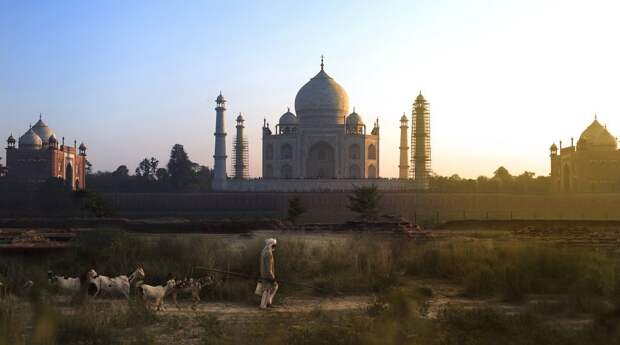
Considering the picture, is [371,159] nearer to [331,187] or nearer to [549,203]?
[331,187]

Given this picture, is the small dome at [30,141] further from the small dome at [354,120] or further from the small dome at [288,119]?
the small dome at [354,120]

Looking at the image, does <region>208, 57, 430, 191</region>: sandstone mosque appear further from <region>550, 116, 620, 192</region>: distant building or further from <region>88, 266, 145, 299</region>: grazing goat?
<region>88, 266, 145, 299</region>: grazing goat

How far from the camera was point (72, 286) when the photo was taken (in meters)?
10.2

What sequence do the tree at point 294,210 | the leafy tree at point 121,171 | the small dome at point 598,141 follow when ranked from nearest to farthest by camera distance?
the tree at point 294,210 < the small dome at point 598,141 < the leafy tree at point 121,171

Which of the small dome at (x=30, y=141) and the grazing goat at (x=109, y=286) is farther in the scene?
the small dome at (x=30, y=141)

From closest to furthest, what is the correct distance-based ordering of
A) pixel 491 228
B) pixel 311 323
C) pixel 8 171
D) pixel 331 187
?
1. pixel 311 323
2. pixel 491 228
3. pixel 331 187
4. pixel 8 171

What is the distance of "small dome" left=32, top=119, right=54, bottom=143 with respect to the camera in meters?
48.7

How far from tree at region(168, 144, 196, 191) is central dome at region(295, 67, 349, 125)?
28.8 ft

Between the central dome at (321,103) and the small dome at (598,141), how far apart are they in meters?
15.3

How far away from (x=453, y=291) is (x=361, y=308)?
8.47 ft

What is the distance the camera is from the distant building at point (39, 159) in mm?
43625

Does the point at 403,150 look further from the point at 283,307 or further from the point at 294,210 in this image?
the point at 283,307

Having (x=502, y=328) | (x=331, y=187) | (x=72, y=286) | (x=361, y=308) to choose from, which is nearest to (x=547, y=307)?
(x=502, y=328)

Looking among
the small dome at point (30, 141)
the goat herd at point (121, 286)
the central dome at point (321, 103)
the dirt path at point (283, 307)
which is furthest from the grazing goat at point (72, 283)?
the small dome at point (30, 141)
